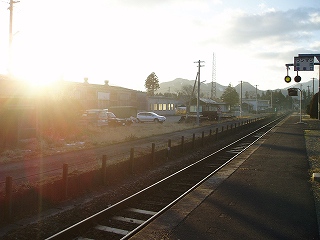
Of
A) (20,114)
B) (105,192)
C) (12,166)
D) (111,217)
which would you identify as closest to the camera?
(111,217)

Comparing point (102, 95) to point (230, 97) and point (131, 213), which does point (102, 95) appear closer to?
point (131, 213)

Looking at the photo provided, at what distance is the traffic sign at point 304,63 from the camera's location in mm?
19875

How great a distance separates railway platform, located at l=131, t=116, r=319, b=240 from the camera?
6.73m

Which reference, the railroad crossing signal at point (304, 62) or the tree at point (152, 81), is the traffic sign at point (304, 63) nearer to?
the railroad crossing signal at point (304, 62)

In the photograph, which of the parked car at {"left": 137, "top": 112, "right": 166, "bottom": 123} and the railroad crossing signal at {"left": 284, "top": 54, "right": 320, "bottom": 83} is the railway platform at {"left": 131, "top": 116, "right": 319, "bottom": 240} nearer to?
the railroad crossing signal at {"left": 284, "top": 54, "right": 320, "bottom": 83}

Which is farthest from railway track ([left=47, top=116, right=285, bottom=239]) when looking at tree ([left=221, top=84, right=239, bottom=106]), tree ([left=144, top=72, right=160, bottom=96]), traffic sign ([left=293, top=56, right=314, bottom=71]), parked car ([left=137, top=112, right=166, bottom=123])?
tree ([left=144, top=72, right=160, bottom=96])

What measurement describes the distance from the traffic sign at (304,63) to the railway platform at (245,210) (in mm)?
8423

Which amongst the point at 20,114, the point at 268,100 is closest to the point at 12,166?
the point at 20,114

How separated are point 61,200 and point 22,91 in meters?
12.7

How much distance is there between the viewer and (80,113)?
28656mm

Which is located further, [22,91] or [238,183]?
[22,91]

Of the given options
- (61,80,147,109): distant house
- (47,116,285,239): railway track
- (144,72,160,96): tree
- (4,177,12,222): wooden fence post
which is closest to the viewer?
(47,116,285,239): railway track

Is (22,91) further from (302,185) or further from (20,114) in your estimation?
(302,185)

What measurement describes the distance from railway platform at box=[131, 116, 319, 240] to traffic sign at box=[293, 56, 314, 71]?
8.42 m
